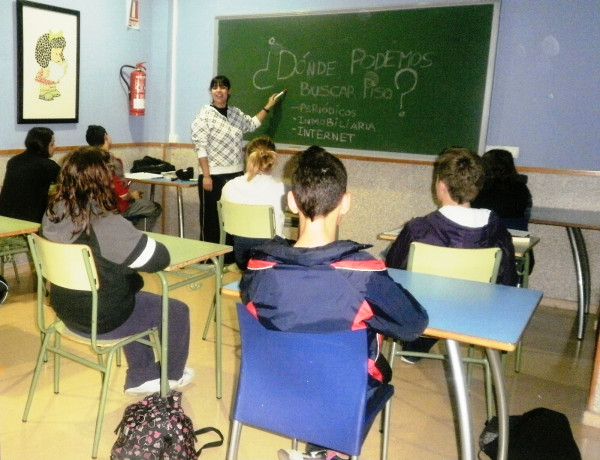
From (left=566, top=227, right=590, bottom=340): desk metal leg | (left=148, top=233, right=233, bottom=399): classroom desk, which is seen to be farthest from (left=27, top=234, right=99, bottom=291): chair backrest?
(left=566, top=227, right=590, bottom=340): desk metal leg

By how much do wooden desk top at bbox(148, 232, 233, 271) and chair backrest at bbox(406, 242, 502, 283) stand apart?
2.64 feet

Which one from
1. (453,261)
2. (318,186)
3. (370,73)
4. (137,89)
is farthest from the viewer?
(137,89)

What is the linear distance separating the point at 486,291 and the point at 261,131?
3567 millimetres

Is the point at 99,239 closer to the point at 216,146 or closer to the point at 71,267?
the point at 71,267

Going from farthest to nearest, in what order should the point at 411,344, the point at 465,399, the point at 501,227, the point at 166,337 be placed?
the point at 411,344 → the point at 501,227 → the point at 166,337 → the point at 465,399

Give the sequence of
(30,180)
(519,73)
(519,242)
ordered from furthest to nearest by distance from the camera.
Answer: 1. (519,73)
2. (30,180)
3. (519,242)

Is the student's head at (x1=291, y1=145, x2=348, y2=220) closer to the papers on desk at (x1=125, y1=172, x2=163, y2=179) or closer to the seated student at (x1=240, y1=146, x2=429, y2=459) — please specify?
the seated student at (x1=240, y1=146, x2=429, y2=459)

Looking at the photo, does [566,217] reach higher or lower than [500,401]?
higher

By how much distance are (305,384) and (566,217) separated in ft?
9.28

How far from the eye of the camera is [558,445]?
2.19 metres

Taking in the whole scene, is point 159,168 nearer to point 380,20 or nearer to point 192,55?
point 192,55

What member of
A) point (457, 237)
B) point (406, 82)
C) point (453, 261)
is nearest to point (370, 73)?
point (406, 82)

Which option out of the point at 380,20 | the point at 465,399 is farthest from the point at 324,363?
the point at 380,20

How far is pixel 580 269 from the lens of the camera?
3.89 m
